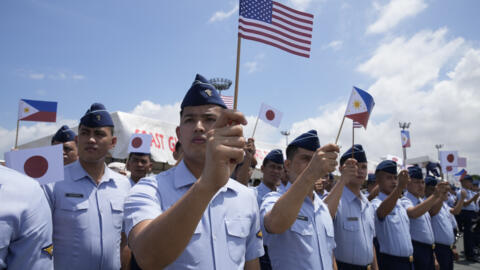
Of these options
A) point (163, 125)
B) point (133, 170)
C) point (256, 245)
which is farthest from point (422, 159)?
point (256, 245)

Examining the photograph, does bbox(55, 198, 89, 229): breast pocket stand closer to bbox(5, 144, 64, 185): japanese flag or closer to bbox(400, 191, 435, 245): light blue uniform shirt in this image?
bbox(5, 144, 64, 185): japanese flag

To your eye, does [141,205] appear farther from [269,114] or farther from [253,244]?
[269,114]

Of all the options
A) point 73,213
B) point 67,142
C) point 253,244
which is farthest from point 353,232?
point 67,142

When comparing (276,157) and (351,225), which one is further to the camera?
(276,157)

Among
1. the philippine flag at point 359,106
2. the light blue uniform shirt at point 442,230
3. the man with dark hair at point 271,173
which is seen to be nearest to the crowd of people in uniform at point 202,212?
the man with dark hair at point 271,173

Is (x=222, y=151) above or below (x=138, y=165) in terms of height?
above

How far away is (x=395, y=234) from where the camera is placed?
4223 millimetres

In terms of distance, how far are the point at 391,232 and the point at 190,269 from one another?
146 inches

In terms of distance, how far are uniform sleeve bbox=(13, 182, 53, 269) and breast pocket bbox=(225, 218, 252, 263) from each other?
36.3 inches

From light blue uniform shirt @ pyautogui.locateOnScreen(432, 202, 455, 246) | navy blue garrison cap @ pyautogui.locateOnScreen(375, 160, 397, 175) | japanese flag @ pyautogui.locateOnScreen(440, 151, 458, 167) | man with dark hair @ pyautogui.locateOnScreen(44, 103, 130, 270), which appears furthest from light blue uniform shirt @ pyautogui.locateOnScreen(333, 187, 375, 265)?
japanese flag @ pyautogui.locateOnScreen(440, 151, 458, 167)

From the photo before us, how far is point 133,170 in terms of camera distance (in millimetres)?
4770

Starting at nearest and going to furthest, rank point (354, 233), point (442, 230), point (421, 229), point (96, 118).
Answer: point (96, 118), point (354, 233), point (421, 229), point (442, 230)

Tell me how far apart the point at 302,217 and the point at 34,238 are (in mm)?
1895

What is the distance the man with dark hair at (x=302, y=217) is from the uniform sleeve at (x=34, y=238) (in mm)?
1420
